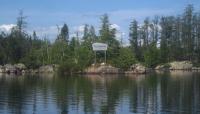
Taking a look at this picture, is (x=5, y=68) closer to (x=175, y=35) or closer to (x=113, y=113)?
(x=175, y=35)

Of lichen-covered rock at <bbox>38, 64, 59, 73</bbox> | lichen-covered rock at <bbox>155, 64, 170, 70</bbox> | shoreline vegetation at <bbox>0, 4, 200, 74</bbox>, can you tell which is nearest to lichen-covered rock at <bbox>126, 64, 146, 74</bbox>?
shoreline vegetation at <bbox>0, 4, 200, 74</bbox>

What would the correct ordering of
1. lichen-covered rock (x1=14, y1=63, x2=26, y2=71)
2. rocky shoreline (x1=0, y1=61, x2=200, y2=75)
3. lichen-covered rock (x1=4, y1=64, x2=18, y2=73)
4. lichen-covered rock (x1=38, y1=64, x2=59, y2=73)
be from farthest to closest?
lichen-covered rock (x1=38, y1=64, x2=59, y2=73) → lichen-covered rock (x1=14, y1=63, x2=26, y2=71) → lichen-covered rock (x1=4, y1=64, x2=18, y2=73) → rocky shoreline (x1=0, y1=61, x2=200, y2=75)

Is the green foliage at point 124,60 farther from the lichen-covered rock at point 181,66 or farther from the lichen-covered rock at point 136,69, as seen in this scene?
the lichen-covered rock at point 181,66

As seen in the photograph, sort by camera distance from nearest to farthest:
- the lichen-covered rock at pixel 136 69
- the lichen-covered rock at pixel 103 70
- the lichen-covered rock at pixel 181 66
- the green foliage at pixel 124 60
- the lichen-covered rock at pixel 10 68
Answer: the lichen-covered rock at pixel 103 70 → the lichen-covered rock at pixel 136 69 → the green foliage at pixel 124 60 → the lichen-covered rock at pixel 10 68 → the lichen-covered rock at pixel 181 66

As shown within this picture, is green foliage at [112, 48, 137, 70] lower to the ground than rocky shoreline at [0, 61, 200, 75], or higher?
higher

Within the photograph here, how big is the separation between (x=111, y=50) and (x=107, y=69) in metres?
14.8

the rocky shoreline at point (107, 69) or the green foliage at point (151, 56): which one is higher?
the green foliage at point (151, 56)

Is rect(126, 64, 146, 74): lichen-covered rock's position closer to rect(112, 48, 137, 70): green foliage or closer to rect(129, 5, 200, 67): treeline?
rect(112, 48, 137, 70): green foliage

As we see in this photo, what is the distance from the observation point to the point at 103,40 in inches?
5896

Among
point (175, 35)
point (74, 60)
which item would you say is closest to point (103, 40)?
point (74, 60)

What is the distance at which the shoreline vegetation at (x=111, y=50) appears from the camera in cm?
13500

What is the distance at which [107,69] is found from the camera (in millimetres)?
131625

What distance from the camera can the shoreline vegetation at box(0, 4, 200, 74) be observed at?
135m

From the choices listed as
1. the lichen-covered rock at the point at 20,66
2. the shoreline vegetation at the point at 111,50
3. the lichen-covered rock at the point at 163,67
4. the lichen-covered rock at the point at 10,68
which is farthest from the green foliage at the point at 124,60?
the lichen-covered rock at the point at 163,67
